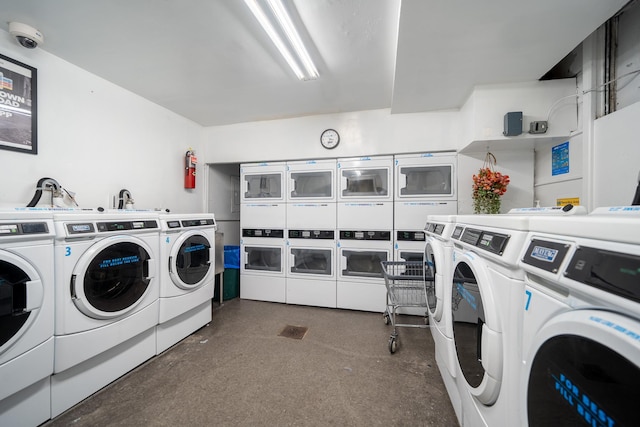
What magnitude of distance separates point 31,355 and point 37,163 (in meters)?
1.57

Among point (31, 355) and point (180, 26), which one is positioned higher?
point (180, 26)

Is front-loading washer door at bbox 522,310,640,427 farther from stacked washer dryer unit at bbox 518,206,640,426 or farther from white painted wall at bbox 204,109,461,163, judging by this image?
white painted wall at bbox 204,109,461,163

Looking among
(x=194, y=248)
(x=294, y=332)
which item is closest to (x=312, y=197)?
(x=194, y=248)

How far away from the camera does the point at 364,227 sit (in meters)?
2.90

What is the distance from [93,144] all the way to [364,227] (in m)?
3.01

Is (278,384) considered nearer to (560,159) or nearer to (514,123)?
(514,123)

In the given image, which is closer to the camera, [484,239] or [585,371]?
[585,371]

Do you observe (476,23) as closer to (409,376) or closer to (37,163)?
(409,376)

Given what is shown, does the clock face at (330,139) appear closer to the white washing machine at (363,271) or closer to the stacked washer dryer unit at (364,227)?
the stacked washer dryer unit at (364,227)

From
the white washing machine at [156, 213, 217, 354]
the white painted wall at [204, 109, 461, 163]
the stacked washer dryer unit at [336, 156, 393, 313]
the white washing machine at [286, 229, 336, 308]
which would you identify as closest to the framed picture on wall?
the white washing machine at [156, 213, 217, 354]

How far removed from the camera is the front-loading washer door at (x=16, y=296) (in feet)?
3.62

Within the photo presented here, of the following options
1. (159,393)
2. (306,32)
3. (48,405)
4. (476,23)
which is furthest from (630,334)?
(48,405)

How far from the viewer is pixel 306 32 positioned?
5.55 ft

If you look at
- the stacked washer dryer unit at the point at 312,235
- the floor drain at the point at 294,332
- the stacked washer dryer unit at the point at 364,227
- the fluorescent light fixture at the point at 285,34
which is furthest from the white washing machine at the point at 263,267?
the fluorescent light fixture at the point at 285,34
